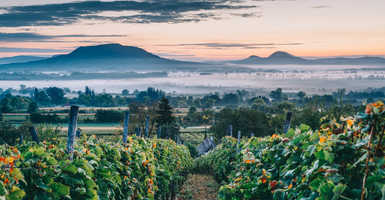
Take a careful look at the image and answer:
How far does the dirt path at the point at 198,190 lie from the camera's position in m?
13.6

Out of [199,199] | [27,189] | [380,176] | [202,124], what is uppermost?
[380,176]

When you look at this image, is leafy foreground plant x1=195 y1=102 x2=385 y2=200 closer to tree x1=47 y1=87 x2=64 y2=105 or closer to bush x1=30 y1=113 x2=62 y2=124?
bush x1=30 y1=113 x2=62 y2=124

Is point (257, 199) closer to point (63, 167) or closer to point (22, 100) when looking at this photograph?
point (63, 167)

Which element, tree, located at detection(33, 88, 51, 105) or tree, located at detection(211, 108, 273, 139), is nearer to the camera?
tree, located at detection(211, 108, 273, 139)

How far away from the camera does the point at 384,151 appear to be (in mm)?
2830

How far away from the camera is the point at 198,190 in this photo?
15.1 metres

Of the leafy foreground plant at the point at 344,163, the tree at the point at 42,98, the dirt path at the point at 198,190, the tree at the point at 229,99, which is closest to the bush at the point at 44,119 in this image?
the dirt path at the point at 198,190

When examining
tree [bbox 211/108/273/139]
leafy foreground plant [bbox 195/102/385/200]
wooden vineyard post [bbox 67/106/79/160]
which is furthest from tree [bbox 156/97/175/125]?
leafy foreground plant [bbox 195/102/385/200]

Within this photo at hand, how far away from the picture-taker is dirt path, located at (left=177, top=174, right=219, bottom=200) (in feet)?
44.5

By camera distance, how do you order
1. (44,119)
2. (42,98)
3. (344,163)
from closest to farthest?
(344,163) < (44,119) < (42,98)

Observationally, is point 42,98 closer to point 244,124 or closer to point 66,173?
point 244,124

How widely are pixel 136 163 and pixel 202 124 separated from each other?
76081 mm

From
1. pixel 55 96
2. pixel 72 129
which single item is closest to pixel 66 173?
pixel 72 129

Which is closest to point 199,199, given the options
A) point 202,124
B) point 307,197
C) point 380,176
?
point 307,197
